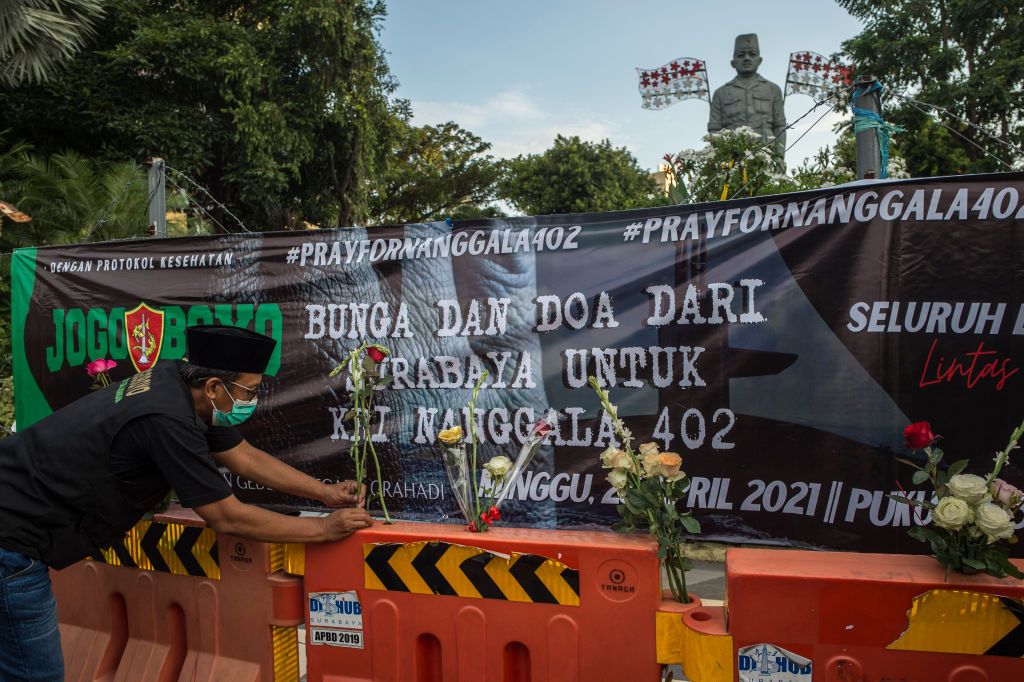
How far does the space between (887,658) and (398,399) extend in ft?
8.73

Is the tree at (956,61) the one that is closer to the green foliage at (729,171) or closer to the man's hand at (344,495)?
the green foliage at (729,171)

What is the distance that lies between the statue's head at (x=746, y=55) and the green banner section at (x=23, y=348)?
16.9m

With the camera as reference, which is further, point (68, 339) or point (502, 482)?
point (68, 339)

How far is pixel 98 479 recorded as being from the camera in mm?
3000

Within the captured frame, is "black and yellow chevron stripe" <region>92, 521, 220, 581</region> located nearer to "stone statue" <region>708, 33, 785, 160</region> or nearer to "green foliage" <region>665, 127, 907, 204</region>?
"green foliage" <region>665, 127, 907, 204</region>

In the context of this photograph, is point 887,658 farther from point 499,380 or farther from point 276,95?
point 276,95

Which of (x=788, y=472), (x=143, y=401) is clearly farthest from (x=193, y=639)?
(x=788, y=472)

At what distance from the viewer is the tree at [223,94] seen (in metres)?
19.2

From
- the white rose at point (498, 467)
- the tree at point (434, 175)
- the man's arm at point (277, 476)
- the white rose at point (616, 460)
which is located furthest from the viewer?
the tree at point (434, 175)

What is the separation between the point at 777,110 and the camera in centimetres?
1850

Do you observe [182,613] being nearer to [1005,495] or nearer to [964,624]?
[964,624]

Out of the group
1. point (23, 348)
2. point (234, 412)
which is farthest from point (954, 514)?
point (23, 348)

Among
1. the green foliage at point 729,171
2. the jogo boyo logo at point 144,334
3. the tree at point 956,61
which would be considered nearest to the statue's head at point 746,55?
the tree at point 956,61

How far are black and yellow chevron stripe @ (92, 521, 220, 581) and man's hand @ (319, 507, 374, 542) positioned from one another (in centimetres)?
72
